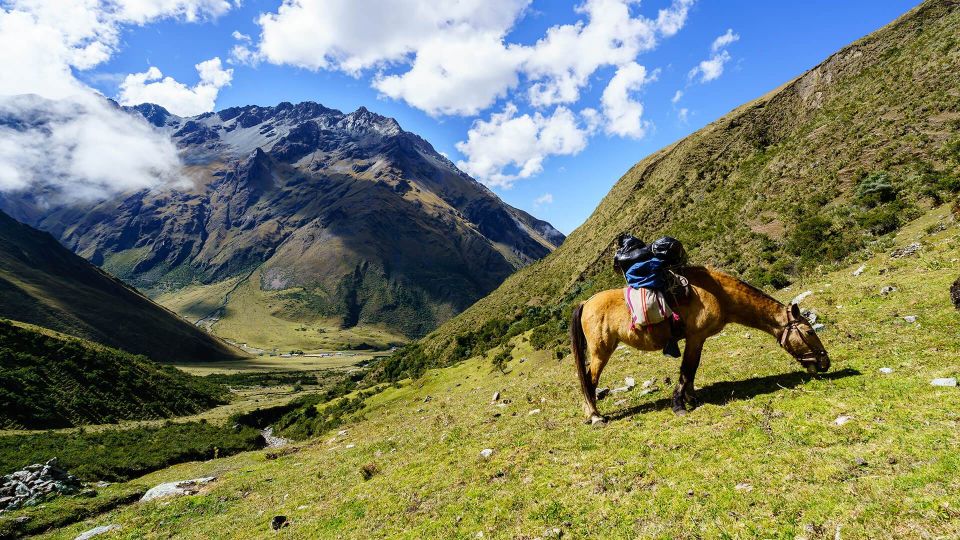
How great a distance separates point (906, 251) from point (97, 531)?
37.0 m

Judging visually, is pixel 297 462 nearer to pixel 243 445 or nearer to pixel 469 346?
pixel 243 445

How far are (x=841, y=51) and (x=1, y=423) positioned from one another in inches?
4159

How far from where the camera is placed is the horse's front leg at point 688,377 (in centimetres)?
1056

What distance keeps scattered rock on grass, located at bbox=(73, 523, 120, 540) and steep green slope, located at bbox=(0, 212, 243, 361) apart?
165 m

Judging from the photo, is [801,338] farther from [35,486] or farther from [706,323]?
[35,486]

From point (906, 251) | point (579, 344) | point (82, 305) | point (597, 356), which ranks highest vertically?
point (82, 305)

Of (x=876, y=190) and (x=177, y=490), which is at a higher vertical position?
(x=876, y=190)

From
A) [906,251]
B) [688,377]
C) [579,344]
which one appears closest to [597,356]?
[579,344]

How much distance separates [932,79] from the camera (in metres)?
35.6

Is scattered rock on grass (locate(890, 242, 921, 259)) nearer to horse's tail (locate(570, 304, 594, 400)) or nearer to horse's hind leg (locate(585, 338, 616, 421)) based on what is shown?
horse's hind leg (locate(585, 338, 616, 421))

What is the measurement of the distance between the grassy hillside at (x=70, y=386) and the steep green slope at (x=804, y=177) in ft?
121

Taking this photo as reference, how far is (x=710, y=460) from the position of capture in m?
7.82

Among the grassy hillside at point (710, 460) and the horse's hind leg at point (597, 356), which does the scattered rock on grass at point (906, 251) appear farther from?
the horse's hind leg at point (597, 356)

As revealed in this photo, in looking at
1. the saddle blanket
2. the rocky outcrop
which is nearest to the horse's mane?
the saddle blanket
